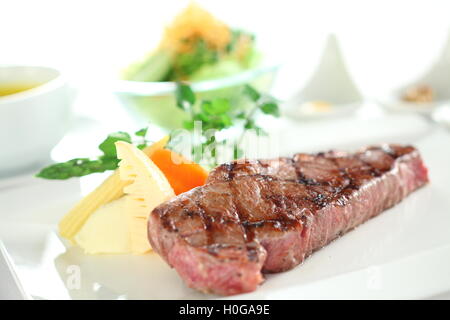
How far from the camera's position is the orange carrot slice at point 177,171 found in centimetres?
291

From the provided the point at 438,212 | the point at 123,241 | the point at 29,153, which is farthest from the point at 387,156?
the point at 29,153

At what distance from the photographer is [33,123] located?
3762 mm

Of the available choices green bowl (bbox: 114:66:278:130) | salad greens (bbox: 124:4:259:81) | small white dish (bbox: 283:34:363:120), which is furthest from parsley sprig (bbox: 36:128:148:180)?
small white dish (bbox: 283:34:363:120)

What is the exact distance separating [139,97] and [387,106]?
1.95 metres

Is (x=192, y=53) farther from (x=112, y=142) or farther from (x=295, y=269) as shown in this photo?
(x=295, y=269)

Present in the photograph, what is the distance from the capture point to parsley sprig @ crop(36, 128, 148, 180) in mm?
2967

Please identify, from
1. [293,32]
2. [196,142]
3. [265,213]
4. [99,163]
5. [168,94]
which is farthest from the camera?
[293,32]

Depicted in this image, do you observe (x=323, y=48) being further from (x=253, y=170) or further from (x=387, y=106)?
(x=253, y=170)

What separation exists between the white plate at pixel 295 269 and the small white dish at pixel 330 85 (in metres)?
1.98

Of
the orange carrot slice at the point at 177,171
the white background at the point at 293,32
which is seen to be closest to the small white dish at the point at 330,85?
the white background at the point at 293,32

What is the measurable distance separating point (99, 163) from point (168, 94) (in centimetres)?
149

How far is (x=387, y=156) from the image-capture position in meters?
3.28

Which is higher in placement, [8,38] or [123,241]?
[8,38]

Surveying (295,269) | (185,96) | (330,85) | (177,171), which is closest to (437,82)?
(330,85)
